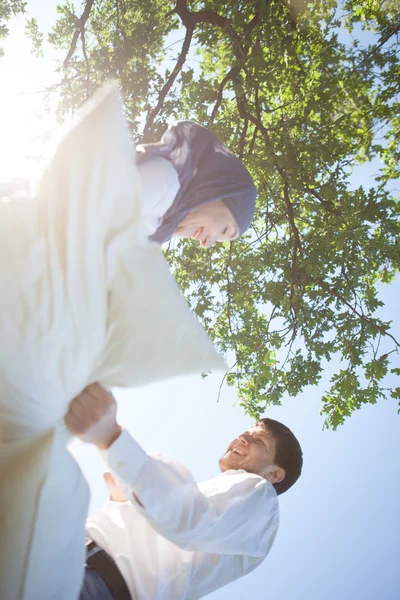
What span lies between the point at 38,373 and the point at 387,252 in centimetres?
502

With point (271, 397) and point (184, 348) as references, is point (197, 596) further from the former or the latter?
point (271, 397)

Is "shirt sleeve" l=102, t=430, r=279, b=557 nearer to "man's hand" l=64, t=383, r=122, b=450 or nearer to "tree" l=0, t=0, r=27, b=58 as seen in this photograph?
"man's hand" l=64, t=383, r=122, b=450

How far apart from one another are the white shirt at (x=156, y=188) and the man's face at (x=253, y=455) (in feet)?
5.37

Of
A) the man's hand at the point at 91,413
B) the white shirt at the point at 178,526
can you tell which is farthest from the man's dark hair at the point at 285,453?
the man's hand at the point at 91,413

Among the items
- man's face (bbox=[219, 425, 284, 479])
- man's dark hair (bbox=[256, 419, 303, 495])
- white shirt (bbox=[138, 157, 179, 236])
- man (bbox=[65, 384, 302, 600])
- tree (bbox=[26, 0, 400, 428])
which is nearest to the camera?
man (bbox=[65, 384, 302, 600])

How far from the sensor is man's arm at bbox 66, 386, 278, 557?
159 cm

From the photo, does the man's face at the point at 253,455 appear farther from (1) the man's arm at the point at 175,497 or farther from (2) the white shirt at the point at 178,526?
(1) the man's arm at the point at 175,497

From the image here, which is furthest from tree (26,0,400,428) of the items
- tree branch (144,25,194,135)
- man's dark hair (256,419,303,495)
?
man's dark hair (256,419,303,495)

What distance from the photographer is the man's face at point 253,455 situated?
9.07 feet

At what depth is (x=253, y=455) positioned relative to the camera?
2795 mm

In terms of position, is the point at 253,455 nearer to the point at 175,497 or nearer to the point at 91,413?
the point at 175,497

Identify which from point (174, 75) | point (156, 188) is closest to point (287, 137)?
point (174, 75)

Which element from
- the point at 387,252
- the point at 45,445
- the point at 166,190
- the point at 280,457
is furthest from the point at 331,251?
the point at 45,445

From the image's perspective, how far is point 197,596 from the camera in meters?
2.28
